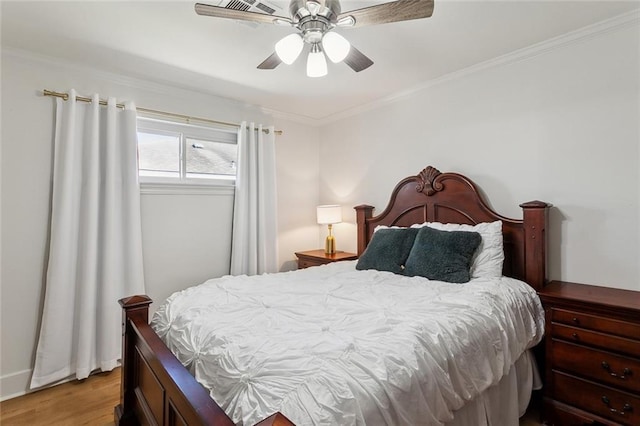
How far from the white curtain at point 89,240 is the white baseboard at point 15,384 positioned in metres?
0.08

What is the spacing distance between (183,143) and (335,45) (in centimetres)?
211

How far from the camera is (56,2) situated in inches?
70.0

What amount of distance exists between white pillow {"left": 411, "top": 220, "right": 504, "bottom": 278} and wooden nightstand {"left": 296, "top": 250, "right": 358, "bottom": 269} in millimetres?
1447

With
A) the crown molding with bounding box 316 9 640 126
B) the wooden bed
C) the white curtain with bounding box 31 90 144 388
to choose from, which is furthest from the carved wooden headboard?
the white curtain with bounding box 31 90 144 388

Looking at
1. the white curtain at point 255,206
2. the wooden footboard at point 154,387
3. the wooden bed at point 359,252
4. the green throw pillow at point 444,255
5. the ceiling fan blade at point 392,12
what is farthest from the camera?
the white curtain at point 255,206

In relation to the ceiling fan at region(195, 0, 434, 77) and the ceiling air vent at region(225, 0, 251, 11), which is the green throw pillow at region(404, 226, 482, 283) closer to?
the ceiling fan at region(195, 0, 434, 77)

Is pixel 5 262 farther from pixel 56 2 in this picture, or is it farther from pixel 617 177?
pixel 617 177

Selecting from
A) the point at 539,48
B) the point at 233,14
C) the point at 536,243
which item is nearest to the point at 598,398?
the point at 536,243

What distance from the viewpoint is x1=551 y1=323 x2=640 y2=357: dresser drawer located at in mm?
1619

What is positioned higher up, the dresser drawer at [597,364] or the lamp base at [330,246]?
the lamp base at [330,246]

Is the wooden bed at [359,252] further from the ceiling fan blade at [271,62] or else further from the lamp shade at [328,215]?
the ceiling fan blade at [271,62]

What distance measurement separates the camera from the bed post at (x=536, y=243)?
6.91 feet

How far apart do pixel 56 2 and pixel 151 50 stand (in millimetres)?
575

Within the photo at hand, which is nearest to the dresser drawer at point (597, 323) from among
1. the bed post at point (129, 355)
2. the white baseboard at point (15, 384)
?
the bed post at point (129, 355)
